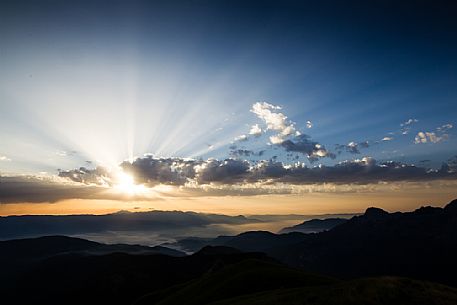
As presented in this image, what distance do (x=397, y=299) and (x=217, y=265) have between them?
109991mm

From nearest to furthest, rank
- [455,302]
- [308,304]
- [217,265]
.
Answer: [455,302]
[308,304]
[217,265]

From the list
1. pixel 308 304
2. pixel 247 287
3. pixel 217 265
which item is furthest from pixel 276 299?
pixel 217 265

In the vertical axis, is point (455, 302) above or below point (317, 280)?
above

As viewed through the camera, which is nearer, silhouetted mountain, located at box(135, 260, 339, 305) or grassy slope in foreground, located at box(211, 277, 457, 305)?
grassy slope in foreground, located at box(211, 277, 457, 305)

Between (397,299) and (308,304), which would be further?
(308,304)

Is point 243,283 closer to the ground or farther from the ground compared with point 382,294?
closer to the ground

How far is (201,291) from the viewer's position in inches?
2832

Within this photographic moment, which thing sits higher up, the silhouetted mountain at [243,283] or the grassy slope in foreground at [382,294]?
the grassy slope in foreground at [382,294]

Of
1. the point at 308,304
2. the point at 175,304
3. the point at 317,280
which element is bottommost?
the point at 175,304

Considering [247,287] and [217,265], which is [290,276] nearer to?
[247,287]

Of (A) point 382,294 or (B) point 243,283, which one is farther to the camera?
(B) point 243,283

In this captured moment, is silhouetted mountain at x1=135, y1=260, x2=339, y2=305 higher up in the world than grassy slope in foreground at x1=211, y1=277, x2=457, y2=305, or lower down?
lower down

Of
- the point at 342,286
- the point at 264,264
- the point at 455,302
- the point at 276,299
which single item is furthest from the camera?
the point at 264,264

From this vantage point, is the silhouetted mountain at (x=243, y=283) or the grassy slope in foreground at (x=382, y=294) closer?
the grassy slope in foreground at (x=382, y=294)
